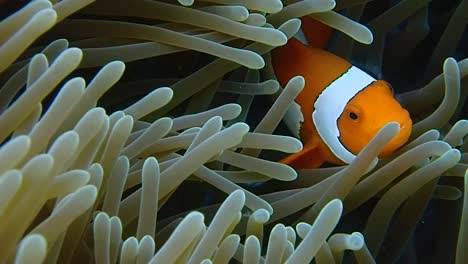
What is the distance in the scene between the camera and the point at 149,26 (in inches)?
43.1

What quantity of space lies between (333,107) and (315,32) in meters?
0.25

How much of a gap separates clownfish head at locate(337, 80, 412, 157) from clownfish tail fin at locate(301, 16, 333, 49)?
0.91 ft

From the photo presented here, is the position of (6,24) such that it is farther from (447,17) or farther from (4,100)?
(447,17)

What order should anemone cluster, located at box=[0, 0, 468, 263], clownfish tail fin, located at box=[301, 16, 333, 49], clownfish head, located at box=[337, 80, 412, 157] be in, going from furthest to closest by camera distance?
clownfish tail fin, located at box=[301, 16, 333, 49], clownfish head, located at box=[337, 80, 412, 157], anemone cluster, located at box=[0, 0, 468, 263]

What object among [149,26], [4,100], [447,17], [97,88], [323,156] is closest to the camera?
[97,88]

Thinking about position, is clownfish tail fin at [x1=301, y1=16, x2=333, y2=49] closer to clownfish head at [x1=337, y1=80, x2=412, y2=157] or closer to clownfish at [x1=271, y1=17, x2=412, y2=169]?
clownfish at [x1=271, y1=17, x2=412, y2=169]

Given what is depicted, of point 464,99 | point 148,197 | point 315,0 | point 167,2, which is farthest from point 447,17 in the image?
point 148,197

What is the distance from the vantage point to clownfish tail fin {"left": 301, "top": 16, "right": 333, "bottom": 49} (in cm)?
144

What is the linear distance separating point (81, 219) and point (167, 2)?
49 cm

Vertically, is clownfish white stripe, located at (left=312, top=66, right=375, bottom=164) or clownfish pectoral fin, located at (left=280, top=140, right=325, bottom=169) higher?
clownfish white stripe, located at (left=312, top=66, right=375, bottom=164)

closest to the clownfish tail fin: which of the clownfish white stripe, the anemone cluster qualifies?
the anemone cluster

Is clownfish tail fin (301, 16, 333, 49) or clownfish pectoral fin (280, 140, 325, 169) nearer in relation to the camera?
A: clownfish pectoral fin (280, 140, 325, 169)

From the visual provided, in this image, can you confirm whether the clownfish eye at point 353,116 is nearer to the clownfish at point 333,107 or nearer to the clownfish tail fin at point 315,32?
the clownfish at point 333,107

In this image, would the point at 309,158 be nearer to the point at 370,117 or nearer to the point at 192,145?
the point at 370,117
